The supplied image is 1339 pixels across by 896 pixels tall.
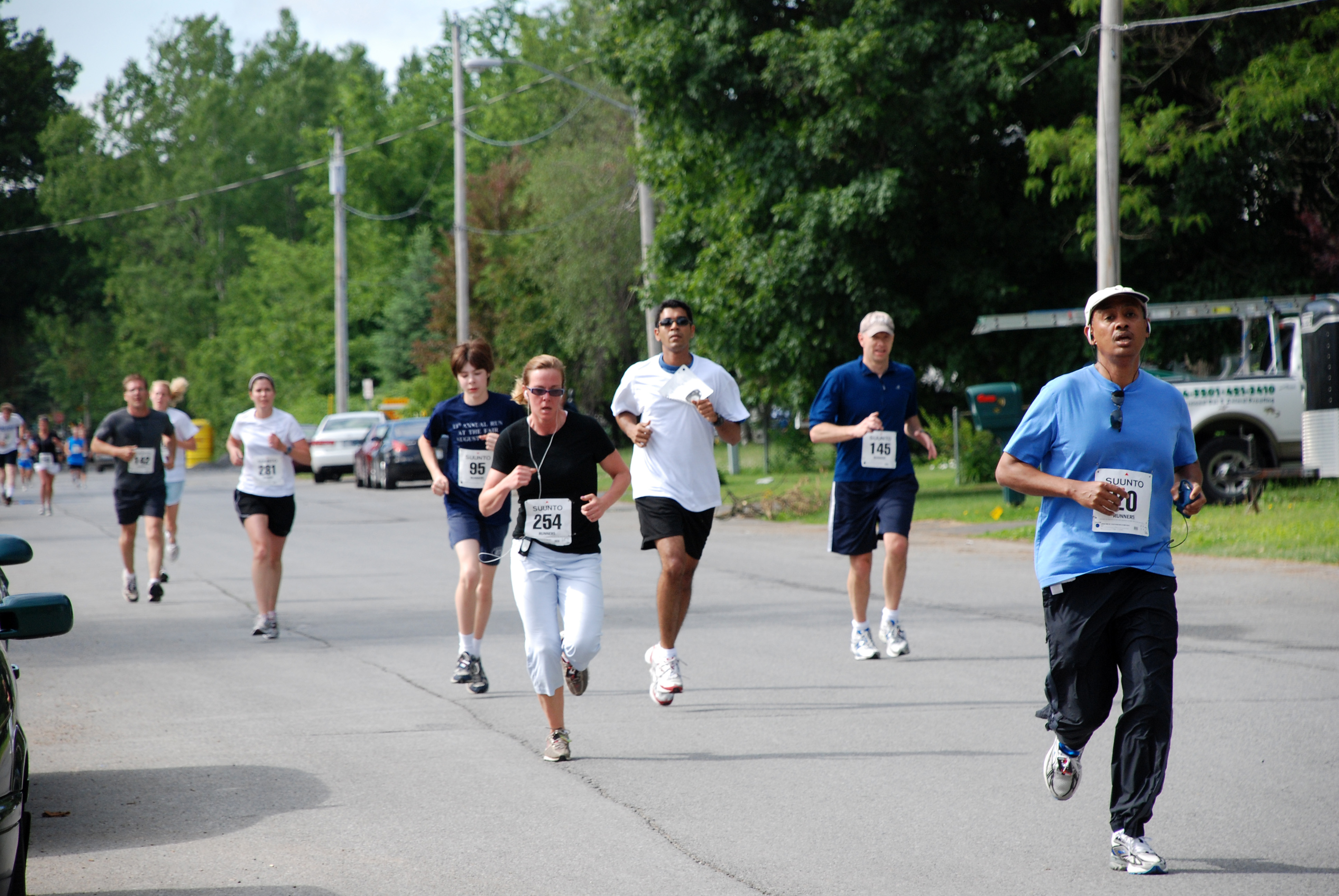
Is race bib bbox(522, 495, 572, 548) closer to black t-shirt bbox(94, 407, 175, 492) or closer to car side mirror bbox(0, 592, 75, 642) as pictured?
car side mirror bbox(0, 592, 75, 642)

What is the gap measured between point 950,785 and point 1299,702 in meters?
2.49

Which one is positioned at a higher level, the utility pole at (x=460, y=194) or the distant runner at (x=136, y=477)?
the utility pole at (x=460, y=194)

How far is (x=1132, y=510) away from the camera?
4.66 metres

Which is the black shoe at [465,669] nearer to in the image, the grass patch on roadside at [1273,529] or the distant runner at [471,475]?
the distant runner at [471,475]

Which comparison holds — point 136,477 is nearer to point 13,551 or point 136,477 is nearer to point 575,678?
point 575,678

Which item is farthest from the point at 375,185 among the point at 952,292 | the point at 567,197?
the point at 952,292

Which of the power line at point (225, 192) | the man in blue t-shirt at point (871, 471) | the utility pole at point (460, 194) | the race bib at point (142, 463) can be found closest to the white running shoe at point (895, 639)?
the man in blue t-shirt at point (871, 471)

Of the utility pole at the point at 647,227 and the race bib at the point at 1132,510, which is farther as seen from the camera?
the utility pole at the point at 647,227

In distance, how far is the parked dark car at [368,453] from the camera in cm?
3200

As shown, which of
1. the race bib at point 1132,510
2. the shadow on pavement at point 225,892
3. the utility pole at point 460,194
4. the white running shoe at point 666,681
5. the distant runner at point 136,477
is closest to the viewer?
the shadow on pavement at point 225,892

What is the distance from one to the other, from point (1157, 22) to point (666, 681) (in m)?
12.9

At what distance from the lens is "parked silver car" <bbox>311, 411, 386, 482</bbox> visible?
3578cm

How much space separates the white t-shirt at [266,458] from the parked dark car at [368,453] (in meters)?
20.6

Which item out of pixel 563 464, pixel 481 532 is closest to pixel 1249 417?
pixel 481 532
